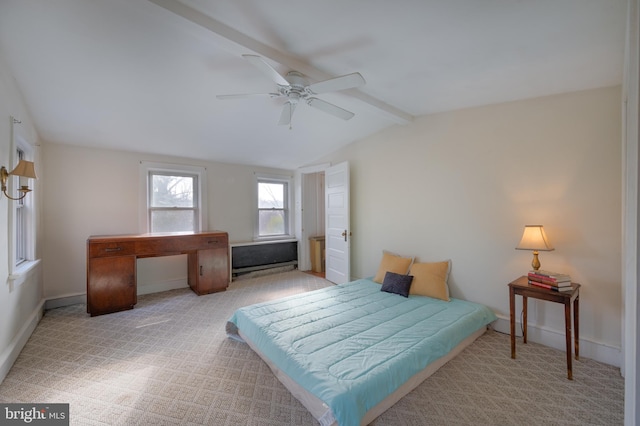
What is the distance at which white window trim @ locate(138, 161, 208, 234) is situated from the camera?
4059 millimetres

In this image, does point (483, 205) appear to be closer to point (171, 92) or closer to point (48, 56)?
point (171, 92)

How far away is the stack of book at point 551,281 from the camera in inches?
84.7

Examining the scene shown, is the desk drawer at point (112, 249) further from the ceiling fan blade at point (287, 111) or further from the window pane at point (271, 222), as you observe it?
the ceiling fan blade at point (287, 111)

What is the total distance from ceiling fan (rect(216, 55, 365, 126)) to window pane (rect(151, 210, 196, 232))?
287cm

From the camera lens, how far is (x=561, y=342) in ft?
8.07

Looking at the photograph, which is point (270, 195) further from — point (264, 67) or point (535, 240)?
point (535, 240)

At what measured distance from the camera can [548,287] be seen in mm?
2215

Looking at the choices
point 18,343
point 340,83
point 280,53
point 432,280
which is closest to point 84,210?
point 18,343

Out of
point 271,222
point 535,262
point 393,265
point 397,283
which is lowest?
point 397,283

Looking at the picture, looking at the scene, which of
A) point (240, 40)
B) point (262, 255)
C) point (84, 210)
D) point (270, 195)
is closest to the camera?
point (240, 40)

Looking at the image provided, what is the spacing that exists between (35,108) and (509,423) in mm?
5026

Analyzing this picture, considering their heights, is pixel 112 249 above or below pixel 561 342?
above

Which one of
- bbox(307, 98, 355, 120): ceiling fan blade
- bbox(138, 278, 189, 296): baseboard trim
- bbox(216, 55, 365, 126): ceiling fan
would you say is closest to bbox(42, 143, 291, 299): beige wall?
bbox(138, 278, 189, 296): baseboard trim

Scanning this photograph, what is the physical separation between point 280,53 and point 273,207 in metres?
3.69
